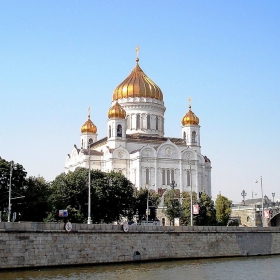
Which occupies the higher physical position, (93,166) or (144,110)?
(144,110)

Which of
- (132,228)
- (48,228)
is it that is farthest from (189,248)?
(48,228)

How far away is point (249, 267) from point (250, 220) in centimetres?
3981

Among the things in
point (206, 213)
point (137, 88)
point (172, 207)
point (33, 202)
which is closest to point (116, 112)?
point (137, 88)

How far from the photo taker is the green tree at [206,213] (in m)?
66.9

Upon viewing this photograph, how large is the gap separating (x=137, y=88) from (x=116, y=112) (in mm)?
6771

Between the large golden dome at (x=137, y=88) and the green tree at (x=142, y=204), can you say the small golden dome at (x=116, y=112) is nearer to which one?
the large golden dome at (x=137, y=88)

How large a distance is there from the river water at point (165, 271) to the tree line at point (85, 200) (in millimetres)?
11785

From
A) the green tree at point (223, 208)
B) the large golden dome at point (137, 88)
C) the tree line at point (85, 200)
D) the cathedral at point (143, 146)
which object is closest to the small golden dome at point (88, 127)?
the cathedral at point (143, 146)

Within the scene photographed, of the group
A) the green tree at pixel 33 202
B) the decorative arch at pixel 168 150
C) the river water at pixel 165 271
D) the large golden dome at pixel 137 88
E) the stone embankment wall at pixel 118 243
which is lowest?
the river water at pixel 165 271

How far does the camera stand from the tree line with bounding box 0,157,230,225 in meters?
50.5

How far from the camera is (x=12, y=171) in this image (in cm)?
5009

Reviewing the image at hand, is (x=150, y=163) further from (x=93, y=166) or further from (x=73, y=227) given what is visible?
(x=73, y=227)

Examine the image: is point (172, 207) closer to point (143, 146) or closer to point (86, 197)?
point (86, 197)

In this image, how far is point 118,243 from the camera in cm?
4244
